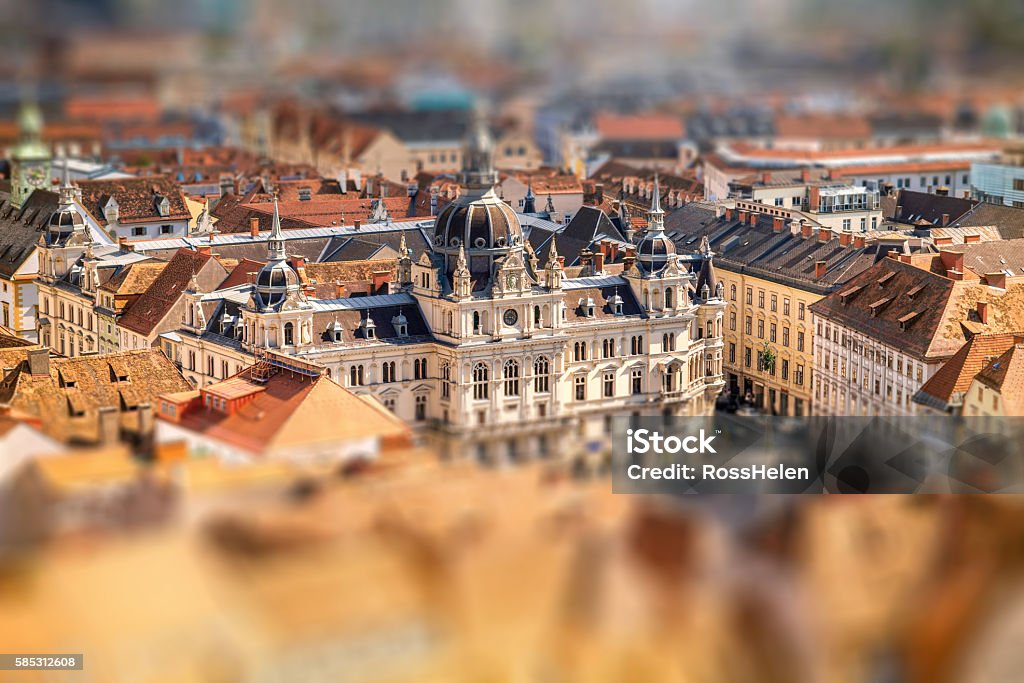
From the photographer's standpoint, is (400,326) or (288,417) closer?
(288,417)

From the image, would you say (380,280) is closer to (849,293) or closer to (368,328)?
(368,328)

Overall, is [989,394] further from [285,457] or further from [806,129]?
[806,129]

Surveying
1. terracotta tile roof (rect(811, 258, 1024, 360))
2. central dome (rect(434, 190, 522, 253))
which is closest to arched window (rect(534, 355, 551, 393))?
central dome (rect(434, 190, 522, 253))

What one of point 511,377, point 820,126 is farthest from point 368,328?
point 820,126

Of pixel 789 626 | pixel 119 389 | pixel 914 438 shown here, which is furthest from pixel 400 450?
pixel 119 389

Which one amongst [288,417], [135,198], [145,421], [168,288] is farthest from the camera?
[135,198]

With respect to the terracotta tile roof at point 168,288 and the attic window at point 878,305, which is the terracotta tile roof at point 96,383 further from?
the attic window at point 878,305

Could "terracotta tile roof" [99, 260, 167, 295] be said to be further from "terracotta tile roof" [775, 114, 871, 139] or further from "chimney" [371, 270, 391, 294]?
"terracotta tile roof" [775, 114, 871, 139]
